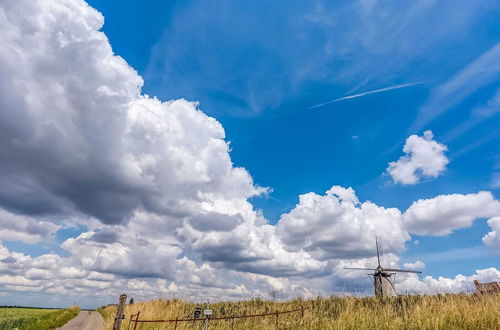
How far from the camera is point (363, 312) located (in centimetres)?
1680

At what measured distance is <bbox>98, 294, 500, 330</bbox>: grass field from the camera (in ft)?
41.2

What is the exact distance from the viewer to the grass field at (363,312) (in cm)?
1255

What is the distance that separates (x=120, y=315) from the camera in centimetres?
1255

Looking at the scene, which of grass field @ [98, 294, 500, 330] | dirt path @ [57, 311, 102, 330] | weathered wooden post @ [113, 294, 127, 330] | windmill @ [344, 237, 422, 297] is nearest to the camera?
weathered wooden post @ [113, 294, 127, 330]

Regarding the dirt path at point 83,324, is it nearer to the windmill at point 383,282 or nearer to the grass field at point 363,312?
the grass field at point 363,312

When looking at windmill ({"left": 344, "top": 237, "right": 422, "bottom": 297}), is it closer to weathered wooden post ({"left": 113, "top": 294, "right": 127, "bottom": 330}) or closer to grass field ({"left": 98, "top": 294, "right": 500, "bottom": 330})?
grass field ({"left": 98, "top": 294, "right": 500, "bottom": 330})

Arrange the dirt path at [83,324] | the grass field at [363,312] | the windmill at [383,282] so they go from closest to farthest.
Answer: the grass field at [363,312] → the dirt path at [83,324] → the windmill at [383,282]

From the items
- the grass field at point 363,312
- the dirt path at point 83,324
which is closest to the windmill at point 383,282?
the grass field at point 363,312

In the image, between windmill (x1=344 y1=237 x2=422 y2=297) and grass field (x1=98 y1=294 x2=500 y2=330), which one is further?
windmill (x1=344 y1=237 x2=422 y2=297)

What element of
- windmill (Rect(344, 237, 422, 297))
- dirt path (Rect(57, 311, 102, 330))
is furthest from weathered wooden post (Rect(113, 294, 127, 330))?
windmill (Rect(344, 237, 422, 297))

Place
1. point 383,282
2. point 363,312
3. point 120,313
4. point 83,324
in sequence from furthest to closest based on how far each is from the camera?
point 383,282, point 83,324, point 363,312, point 120,313

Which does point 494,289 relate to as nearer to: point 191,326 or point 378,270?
point 191,326

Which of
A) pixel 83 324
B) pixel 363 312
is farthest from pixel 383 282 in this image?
pixel 83 324

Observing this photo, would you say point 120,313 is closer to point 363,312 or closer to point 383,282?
point 363,312
